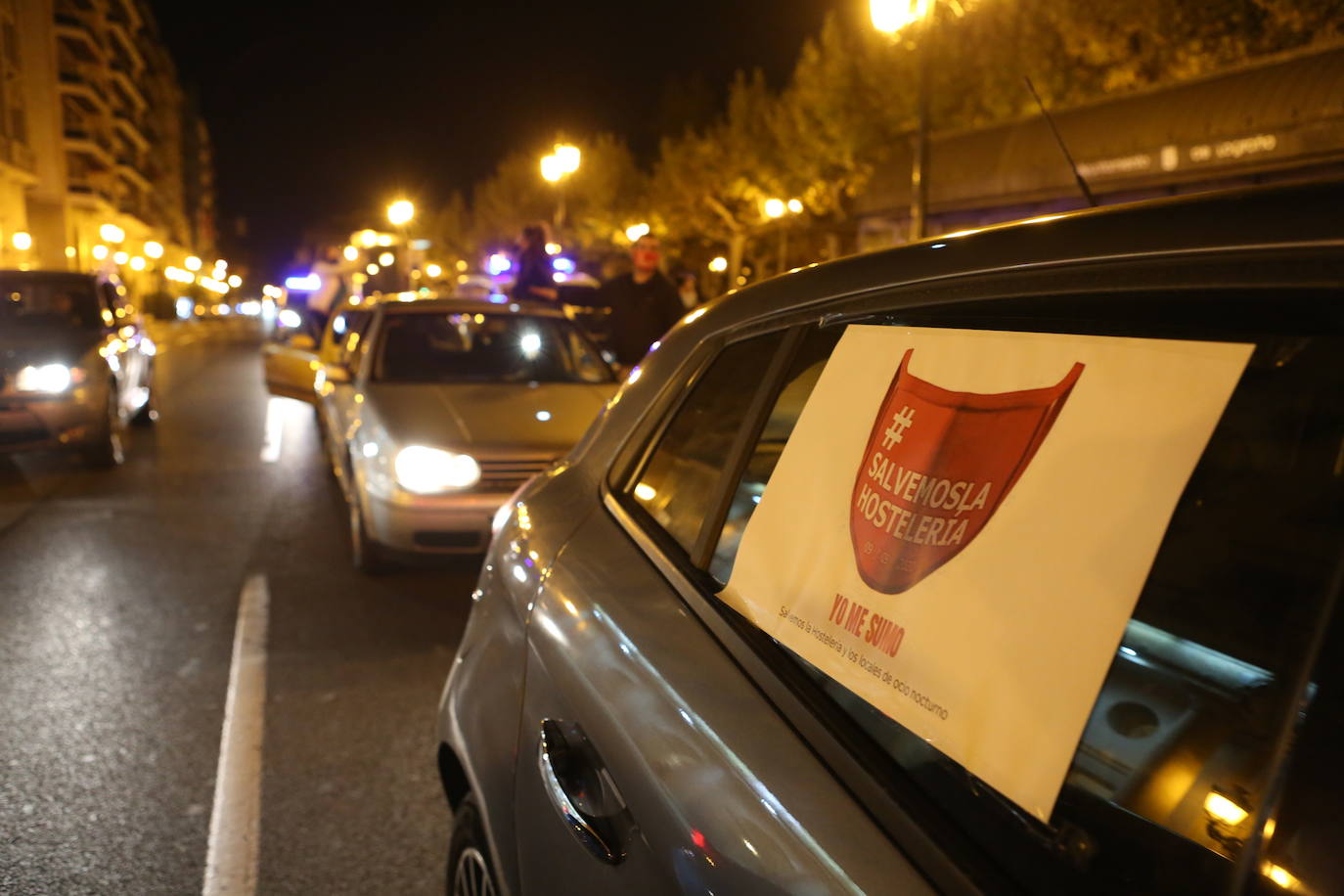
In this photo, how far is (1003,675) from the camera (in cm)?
114

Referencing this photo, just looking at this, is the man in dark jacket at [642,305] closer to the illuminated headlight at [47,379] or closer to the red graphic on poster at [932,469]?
the illuminated headlight at [47,379]

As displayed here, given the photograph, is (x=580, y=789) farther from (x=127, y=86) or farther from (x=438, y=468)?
(x=127, y=86)

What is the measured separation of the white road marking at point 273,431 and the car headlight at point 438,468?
213 inches

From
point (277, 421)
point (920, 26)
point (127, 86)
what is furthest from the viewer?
point (127, 86)

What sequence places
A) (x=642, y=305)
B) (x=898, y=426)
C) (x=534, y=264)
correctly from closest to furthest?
1. (x=898, y=426)
2. (x=642, y=305)
3. (x=534, y=264)

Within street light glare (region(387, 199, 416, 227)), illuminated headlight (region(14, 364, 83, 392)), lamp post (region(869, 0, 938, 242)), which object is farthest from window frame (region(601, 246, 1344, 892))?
street light glare (region(387, 199, 416, 227))

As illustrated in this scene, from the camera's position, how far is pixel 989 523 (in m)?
1.22

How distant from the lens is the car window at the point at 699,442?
76.3 inches

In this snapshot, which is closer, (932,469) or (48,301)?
(932,469)

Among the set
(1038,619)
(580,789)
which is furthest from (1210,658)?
(580,789)

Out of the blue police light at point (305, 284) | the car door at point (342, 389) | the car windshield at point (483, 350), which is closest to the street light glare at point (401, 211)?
the blue police light at point (305, 284)

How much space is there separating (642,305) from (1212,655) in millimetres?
7149

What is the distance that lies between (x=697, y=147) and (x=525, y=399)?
3739 cm

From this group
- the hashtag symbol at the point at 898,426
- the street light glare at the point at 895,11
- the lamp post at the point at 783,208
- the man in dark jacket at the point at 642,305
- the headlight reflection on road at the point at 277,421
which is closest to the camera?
the hashtag symbol at the point at 898,426
